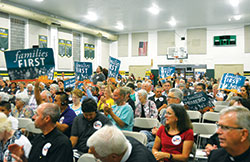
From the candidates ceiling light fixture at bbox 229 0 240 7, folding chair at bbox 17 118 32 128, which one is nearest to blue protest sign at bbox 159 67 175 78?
ceiling light fixture at bbox 229 0 240 7

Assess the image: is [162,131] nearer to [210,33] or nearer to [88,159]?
[88,159]

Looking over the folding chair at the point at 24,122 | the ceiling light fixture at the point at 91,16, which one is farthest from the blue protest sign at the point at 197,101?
the ceiling light fixture at the point at 91,16

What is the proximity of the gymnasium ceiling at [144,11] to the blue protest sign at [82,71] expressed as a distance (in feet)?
19.4

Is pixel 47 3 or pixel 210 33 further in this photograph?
pixel 210 33

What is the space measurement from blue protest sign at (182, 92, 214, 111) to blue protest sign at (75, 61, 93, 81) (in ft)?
12.7

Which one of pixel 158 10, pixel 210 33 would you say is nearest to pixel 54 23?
pixel 158 10

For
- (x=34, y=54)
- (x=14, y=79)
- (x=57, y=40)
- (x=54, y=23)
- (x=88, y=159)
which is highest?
(x=54, y=23)

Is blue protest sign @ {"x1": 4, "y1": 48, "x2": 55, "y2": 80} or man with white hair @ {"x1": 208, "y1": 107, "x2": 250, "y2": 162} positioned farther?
blue protest sign @ {"x1": 4, "y1": 48, "x2": 55, "y2": 80}

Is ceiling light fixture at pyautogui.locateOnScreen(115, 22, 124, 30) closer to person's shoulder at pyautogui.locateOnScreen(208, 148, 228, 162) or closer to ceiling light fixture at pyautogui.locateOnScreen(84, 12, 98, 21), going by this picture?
ceiling light fixture at pyautogui.locateOnScreen(84, 12, 98, 21)

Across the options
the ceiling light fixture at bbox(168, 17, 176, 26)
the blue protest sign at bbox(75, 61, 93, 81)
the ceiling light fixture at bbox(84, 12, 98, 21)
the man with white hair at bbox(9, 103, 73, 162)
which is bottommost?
the man with white hair at bbox(9, 103, 73, 162)

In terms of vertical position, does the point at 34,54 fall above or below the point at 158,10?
below

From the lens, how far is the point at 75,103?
4.72 metres

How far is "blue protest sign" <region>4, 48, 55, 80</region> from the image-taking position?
4633 mm

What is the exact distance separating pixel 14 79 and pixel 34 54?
664 mm
